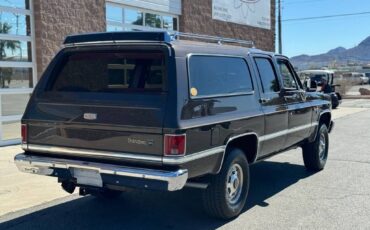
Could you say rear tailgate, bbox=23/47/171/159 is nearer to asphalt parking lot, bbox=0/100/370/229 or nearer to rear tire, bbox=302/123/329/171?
asphalt parking lot, bbox=0/100/370/229

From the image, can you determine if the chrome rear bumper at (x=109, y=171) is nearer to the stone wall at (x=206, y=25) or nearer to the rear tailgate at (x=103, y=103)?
the rear tailgate at (x=103, y=103)

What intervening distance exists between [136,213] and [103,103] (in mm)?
1622

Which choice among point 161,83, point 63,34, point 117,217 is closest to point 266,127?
point 161,83

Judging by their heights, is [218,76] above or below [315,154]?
above

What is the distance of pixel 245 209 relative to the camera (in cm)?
590

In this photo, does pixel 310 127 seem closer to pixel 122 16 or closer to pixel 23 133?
pixel 23 133

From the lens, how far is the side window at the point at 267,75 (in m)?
6.32

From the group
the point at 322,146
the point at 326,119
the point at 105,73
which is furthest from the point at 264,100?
the point at 326,119

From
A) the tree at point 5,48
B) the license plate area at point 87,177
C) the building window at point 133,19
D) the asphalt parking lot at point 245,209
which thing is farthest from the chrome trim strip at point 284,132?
the building window at point 133,19

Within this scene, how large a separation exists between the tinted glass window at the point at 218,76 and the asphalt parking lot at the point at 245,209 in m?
1.48

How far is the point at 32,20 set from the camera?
10727mm

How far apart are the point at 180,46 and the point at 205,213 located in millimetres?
2038

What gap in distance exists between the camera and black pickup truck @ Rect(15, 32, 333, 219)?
4.52 m

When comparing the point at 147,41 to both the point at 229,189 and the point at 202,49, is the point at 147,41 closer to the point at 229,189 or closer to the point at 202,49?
the point at 202,49
